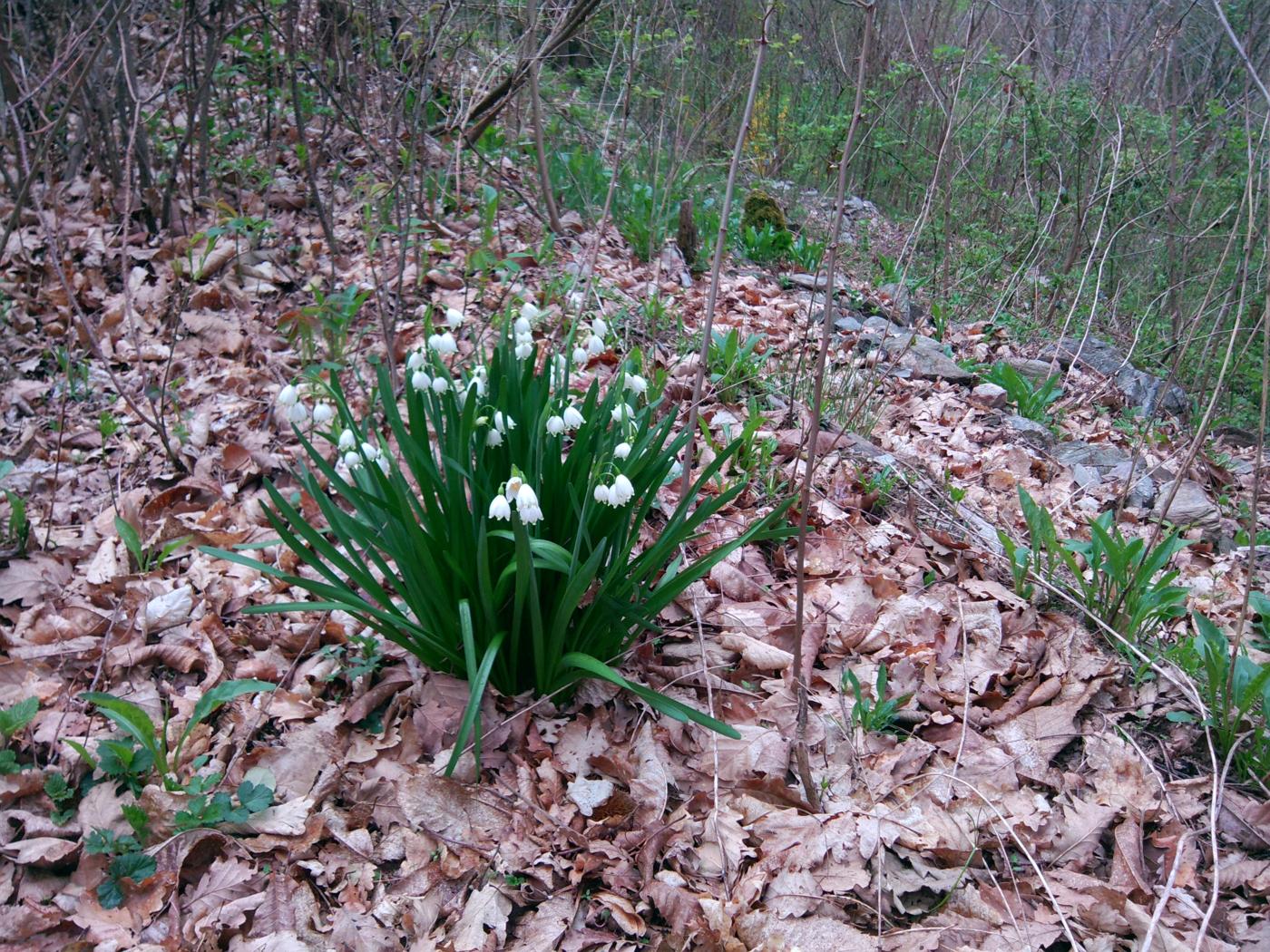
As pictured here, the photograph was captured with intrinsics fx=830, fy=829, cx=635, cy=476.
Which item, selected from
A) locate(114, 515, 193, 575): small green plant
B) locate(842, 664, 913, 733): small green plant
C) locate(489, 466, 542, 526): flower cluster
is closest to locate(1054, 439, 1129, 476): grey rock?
locate(842, 664, 913, 733): small green plant

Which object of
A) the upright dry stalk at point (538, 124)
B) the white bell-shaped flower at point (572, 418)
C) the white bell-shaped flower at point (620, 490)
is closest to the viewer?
the white bell-shaped flower at point (620, 490)

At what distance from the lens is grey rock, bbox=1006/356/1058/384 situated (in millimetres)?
4348

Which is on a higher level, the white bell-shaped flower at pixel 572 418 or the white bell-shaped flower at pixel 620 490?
the white bell-shaped flower at pixel 572 418

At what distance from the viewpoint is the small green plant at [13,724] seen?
1.83 metres

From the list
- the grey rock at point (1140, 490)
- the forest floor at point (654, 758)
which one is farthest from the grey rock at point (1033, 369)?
the forest floor at point (654, 758)

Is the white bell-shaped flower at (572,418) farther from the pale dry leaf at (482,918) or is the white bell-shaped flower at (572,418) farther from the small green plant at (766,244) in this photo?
the small green plant at (766,244)

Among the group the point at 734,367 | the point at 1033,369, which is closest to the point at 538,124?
the point at 734,367

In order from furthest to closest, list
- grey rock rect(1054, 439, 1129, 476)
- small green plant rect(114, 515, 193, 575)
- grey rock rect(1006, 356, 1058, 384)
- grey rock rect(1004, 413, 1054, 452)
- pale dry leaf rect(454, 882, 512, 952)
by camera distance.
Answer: grey rock rect(1006, 356, 1058, 384) → grey rock rect(1004, 413, 1054, 452) → grey rock rect(1054, 439, 1129, 476) → small green plant rect(114, 515, 193, 575) → pale dry leaf rect(454, 882, 512, 952)

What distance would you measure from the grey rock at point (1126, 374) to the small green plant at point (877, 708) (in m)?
3.08

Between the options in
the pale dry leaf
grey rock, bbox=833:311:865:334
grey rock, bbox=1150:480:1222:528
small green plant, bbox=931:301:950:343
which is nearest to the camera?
the pale dry leaf

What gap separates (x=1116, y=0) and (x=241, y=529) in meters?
7.85

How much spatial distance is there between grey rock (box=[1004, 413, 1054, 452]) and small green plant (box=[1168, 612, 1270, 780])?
1.74 m

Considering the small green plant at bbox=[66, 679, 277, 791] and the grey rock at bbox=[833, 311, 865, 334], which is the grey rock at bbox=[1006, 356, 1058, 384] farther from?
the small green plant at bbox=[66, 679, 277, 791]

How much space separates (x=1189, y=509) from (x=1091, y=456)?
0.48 metres
